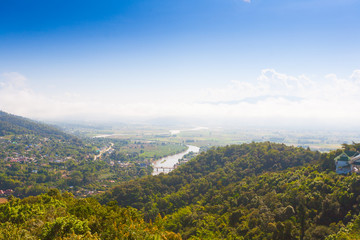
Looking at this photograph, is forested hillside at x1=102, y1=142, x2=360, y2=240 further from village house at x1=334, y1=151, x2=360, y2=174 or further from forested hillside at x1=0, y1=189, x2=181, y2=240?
forested hillside at x1=0, y1=189, x2=181, y2=240

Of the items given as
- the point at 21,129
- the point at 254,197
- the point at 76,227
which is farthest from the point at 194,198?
the point at 21,129

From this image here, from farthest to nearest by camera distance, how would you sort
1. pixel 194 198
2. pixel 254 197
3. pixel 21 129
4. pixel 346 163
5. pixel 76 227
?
pixel 21 129 < pixel 194 198 < pixel 254 197 < pixel 346 163 < pixel 76 227

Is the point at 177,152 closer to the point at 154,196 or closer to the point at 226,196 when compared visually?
the point at 154,196

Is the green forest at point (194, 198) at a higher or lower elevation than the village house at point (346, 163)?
lower

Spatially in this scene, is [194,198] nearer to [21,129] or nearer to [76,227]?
[76,227]

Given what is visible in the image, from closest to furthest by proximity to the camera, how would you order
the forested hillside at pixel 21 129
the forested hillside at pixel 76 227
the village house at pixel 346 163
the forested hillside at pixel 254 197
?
the forested hillside at pixel 76 227 → the forested hillside at pixel 254 197 → the village house at pixel 346 163 → the forested hillside at pixel 21 129

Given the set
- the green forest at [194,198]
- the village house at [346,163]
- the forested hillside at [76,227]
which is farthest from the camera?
the village house at [346,163]

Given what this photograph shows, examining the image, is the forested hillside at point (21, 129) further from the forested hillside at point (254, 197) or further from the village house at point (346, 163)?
the village house at point (346, 163)

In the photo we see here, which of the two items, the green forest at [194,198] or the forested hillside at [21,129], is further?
the forested hillside at [21,129]

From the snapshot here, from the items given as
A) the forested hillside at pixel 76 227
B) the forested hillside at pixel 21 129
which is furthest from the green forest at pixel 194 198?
the forested hillside at pixel 21 129
